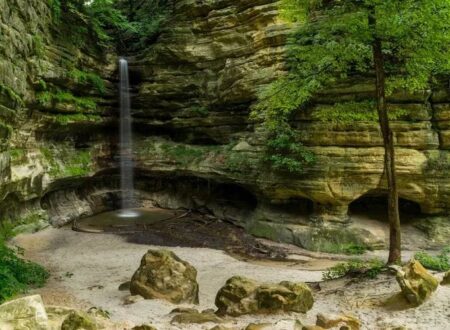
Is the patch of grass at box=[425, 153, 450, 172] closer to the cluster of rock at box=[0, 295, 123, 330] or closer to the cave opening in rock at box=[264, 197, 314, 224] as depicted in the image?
the cave opening in rock at box=[264, 197, 314, 224]

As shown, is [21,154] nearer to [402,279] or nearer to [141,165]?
[141,165]

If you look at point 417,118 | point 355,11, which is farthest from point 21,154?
point 417,118

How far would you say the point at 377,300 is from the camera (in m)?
7.61

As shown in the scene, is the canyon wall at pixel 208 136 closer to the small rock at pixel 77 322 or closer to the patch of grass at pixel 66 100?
the patch of grass at pixel 66 100

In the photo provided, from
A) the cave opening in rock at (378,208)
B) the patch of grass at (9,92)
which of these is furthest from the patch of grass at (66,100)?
the cave opening in rock at (378,208)

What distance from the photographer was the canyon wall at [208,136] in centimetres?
1533

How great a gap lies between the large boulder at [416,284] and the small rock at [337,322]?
49.7 inches

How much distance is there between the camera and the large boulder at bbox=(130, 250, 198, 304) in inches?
346

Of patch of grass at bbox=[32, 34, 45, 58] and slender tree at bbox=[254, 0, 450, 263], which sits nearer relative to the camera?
slender tree at bbox=[254, 0, 450, 263]

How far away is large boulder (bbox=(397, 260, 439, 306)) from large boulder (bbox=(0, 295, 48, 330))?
6.13m

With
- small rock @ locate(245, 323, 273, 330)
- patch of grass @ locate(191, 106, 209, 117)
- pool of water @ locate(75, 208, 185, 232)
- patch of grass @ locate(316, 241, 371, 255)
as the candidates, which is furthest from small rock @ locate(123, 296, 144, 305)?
patch of grass @ locate(191, 106, 209, 117)

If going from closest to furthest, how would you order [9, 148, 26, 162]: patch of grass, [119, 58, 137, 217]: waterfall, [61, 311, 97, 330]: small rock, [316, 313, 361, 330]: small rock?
1. [61, 311, 97, 330]: small rock
2. [316, 313, 361, 330]: small rock
3. [9, 148, 26, 162]: patch of grass
4. [119, 58, 137, 217]: waterfall

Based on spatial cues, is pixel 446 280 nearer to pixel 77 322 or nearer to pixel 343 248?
pixel 77 322

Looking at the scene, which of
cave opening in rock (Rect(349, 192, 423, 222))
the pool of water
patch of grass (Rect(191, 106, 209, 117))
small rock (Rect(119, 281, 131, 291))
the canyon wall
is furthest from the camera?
patch of grass (Rect(191, 106, 209, 117))
